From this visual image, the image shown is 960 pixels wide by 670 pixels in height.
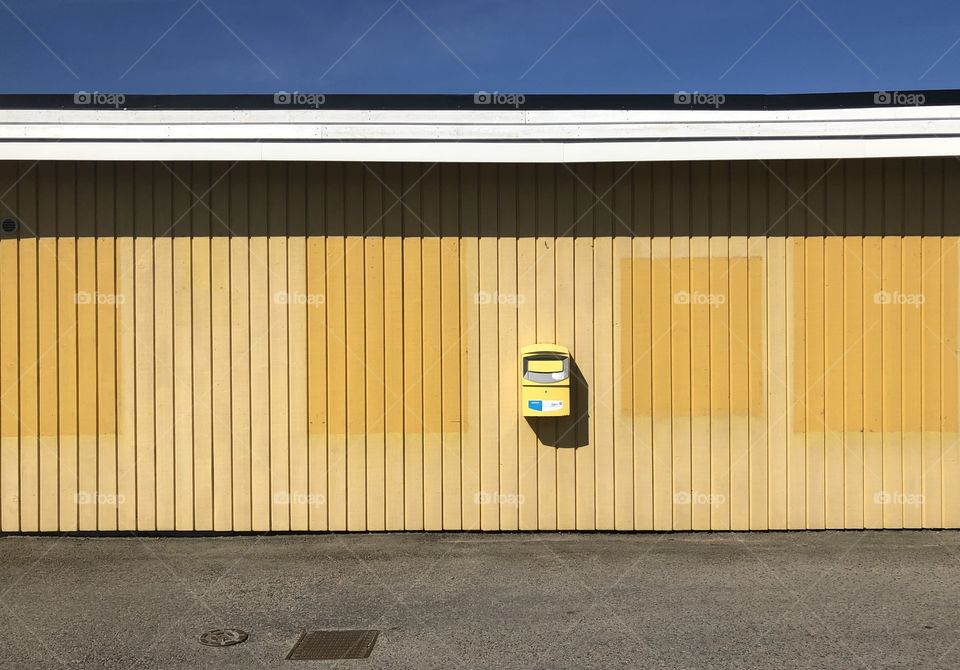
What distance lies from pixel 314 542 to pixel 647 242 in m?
3.92

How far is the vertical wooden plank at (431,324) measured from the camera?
7039 mm

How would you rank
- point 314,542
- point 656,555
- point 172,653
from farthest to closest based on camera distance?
1. point 314,542
2. point 656,555
3. point 172,653

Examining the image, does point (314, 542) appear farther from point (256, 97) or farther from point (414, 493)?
point (256, 97)

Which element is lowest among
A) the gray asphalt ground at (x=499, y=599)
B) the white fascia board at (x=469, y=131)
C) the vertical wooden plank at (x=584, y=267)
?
the gray asphalt ground at (x=499, y=599)

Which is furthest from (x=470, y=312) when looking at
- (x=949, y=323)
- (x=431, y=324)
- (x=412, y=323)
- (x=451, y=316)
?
(x=949, y=323)

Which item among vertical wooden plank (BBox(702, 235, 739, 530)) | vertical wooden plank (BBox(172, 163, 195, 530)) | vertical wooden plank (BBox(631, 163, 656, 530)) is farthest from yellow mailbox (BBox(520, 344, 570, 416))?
vertical wooden plank (BBox(172, 163, 195, 530))

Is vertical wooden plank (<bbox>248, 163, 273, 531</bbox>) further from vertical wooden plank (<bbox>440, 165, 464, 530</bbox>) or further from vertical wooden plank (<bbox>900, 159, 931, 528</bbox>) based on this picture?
vertical wooden plank (<bbox>900, 159, 931, 528</bbox>)

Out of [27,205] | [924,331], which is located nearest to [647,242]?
[924,331]

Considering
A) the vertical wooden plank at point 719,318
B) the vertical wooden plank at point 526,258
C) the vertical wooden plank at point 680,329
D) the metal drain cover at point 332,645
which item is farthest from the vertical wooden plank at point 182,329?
the vertical wooden plank at point 719,318

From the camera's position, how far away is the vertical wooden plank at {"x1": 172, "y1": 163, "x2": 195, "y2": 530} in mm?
7008

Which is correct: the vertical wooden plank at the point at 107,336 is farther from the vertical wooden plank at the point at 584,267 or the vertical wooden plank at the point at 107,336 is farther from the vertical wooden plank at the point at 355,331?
the vertical wooden plank at the point at 584,267

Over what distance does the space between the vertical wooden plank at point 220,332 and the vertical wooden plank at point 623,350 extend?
3413 millimetres

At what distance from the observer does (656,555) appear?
648 centimetres

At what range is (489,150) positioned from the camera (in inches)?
263
